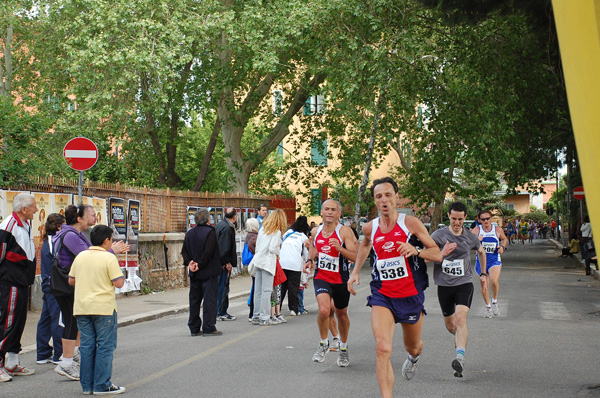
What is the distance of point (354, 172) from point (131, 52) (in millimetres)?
14031

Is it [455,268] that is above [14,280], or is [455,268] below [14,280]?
below

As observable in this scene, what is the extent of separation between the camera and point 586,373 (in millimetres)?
8375

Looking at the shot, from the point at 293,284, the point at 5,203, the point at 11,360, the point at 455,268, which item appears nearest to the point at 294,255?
the point at 293,284

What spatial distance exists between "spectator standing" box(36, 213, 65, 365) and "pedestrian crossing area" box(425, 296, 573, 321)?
7518mm

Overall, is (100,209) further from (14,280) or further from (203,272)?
(14,280)

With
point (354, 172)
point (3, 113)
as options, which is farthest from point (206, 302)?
point (354, 172)

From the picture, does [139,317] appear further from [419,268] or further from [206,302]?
[419,268]

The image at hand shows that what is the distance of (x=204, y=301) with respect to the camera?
38.1ft

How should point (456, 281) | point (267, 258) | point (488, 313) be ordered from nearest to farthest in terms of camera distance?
point (456, 281) < point (267, 258) < point (488, 313)

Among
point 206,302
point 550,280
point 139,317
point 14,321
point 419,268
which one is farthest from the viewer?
point 550,280

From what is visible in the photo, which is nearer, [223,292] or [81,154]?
[81,154]

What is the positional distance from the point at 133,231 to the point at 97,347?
11697mm

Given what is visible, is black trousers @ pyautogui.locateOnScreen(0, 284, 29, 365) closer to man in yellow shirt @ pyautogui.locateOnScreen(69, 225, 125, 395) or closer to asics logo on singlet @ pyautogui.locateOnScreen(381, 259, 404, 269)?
man in yellow shirt @ pyautogui.locateOnScreen(69, 225, 125, 395)

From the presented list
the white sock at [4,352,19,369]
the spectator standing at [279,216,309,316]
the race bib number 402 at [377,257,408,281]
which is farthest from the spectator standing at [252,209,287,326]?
the race bib number 402 at [377,257,408,281]
